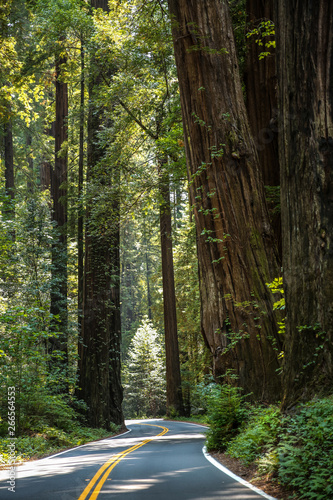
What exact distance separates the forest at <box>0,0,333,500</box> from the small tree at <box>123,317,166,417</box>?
905 inches

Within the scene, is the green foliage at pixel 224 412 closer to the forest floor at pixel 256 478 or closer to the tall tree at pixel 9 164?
the forest floor at pixel 256 478

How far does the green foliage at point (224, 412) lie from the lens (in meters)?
9.58

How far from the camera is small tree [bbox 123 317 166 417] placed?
45.7 metres

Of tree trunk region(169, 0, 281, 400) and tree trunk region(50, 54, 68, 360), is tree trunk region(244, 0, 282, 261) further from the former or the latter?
tree trunk region(50, 54, 68, 360)

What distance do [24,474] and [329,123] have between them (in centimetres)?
739

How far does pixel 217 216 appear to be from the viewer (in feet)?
33.9

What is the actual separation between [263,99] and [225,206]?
4.34 m

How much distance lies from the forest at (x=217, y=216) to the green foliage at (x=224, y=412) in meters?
0.04

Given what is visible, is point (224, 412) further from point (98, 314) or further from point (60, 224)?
point (60, 224)

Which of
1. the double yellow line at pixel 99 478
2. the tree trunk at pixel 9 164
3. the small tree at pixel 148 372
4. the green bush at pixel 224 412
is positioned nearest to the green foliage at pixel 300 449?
the green bush at pixel 224 412

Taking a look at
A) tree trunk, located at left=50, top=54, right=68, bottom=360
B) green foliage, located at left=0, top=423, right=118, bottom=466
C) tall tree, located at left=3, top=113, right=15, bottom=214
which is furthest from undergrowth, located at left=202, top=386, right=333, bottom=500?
tall tree, located at left=3, top=113, right=15, bottom=214

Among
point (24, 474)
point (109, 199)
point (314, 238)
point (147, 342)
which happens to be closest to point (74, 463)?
point (24, 474)

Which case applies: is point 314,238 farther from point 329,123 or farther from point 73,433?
point 73,433

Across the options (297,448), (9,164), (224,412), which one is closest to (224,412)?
(224,412)
